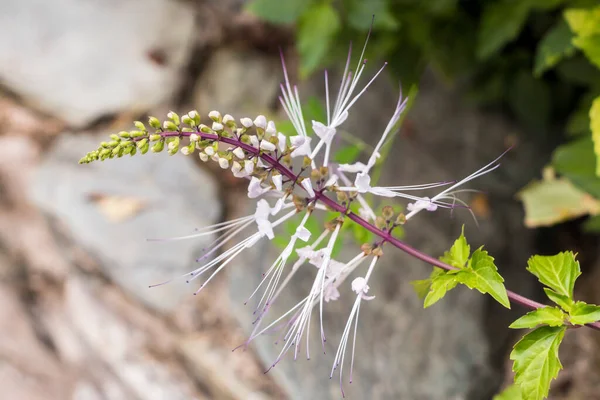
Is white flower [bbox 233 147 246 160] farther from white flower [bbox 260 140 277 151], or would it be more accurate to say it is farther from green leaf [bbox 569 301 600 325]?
green leaf [bbox 569 301 600 325]

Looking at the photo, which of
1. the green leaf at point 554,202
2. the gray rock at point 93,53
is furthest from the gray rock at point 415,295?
the gray rock at point 93,53

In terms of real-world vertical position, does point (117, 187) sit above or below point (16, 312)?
above

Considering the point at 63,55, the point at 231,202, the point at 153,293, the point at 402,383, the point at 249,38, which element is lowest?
the point at 402,383

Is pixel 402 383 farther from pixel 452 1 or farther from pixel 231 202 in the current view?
pixel 452 1

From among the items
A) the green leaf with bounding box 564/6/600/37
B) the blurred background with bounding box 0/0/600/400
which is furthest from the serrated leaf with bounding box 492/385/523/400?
the green leaf with bounding box 564/6/600/37

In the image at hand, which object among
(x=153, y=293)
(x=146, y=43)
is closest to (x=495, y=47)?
(x=146, y=43)
